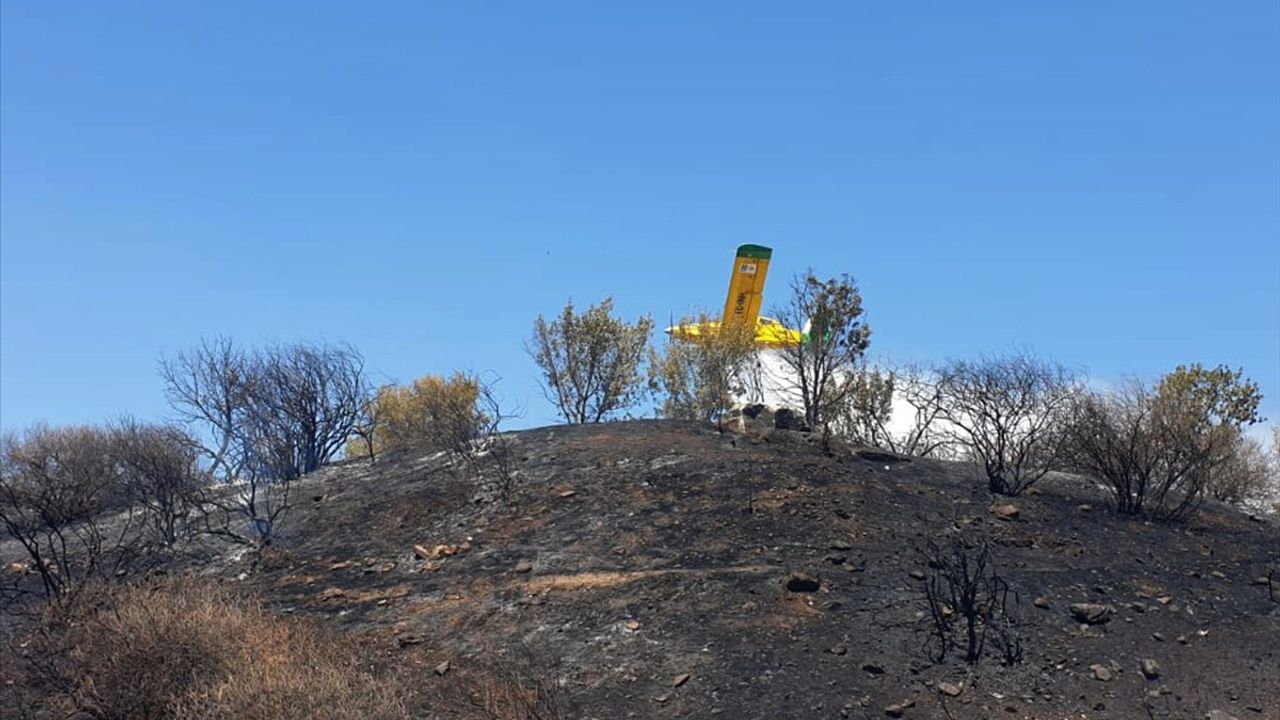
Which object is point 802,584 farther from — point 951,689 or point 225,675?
point 225,675

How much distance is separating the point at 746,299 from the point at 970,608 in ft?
108

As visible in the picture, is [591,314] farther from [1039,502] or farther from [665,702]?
[665,702]

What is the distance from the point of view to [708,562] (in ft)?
55.8

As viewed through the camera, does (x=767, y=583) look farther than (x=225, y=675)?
Yes

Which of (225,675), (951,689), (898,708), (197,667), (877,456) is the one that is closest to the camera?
(898,708)

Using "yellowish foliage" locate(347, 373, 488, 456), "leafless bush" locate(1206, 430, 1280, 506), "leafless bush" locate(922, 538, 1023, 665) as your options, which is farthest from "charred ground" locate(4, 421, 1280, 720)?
"yellowish foliage" locate(347, 373, 488, 456)

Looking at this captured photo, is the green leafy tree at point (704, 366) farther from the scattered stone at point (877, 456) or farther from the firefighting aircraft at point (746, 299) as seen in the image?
the scattered stone at point (877, 456)

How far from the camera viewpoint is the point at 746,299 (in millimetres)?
46906

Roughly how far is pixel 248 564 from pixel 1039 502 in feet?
42.7

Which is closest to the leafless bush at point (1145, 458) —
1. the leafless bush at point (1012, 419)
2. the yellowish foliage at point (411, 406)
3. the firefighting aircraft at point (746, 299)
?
the leafless bush at point (1012, 419)

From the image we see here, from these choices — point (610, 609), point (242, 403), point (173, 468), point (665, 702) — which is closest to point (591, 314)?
point (242, 403)

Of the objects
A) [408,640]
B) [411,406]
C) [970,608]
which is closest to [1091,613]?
[970,608]

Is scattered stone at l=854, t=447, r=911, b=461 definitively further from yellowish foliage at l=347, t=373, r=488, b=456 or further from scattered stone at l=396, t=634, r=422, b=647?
yellowish foliage at l=347, t=373, r=488, b=456

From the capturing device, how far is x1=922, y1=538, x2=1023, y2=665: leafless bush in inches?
564
